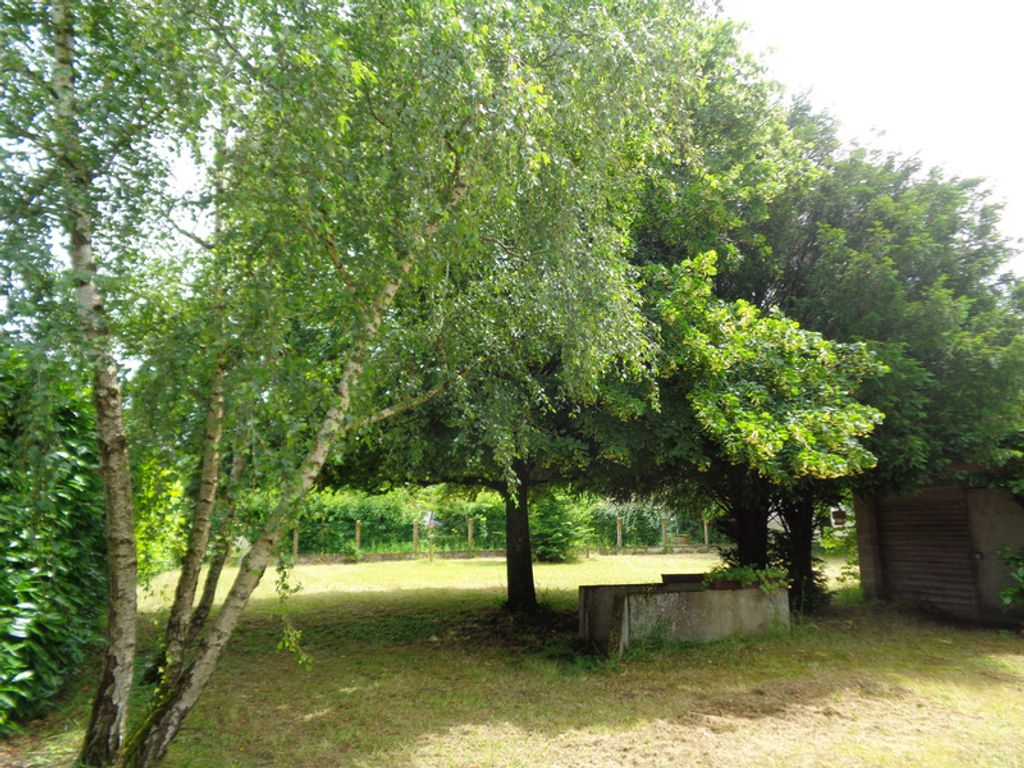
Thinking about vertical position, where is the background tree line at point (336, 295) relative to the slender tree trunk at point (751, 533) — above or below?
above

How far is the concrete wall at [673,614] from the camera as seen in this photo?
330 inches

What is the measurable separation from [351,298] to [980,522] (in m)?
11.2

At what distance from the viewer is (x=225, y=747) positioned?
537 cm

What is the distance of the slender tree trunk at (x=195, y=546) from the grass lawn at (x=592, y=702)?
77cm

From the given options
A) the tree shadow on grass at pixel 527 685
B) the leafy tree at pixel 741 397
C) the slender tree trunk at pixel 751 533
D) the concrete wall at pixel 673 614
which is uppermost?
the leafy tree at pixel 741 397

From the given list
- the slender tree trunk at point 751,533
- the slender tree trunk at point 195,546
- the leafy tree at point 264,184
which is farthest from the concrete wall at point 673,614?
the slender tree trunk at point 195,546

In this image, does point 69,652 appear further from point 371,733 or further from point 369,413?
point 369,413

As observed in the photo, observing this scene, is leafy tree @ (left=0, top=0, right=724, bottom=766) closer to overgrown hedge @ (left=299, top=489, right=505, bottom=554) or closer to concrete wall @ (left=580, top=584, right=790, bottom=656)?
concrete wall @ (left=580, top=584, right=790, bottom=656)

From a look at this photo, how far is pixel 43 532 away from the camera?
4516mm

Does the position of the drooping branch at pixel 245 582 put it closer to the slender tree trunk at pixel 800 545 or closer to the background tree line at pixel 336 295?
the background tree line at pixel 336 295

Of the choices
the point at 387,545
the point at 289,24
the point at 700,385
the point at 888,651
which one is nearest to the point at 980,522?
the point at 888,651

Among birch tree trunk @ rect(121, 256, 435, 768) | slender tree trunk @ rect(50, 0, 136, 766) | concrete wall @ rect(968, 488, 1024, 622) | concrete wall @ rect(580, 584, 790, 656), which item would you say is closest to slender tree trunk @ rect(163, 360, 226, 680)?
birch tree trunk @ rect(121, 256, 435, 768)

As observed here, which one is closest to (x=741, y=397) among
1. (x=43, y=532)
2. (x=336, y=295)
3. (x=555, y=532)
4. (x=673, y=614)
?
(x=673, y=614)

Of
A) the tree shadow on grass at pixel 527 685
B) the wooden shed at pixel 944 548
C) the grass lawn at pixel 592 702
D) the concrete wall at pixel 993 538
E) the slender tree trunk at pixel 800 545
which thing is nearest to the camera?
the grass lawn at pixel 592 702
